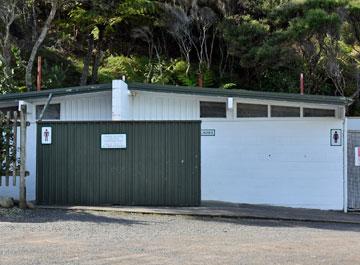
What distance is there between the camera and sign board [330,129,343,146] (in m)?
15.1

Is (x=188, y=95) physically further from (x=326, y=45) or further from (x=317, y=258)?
(x=326, y=45)

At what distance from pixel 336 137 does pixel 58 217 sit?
7.39 m

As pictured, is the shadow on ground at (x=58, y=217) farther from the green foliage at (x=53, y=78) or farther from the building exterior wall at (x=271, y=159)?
the green foliage at (x=53, y=78)

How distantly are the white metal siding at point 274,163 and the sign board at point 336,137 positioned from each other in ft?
0.27

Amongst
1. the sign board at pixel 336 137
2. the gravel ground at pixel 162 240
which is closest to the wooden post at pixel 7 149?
the gravel ground at pixel 162 240

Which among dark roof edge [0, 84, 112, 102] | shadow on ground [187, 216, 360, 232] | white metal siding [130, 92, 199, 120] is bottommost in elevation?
shadow on ground [187, 216, 360, 232]

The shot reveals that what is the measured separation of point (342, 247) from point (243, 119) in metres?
6.44

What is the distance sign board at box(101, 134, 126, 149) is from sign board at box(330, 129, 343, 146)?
5390 millimetres

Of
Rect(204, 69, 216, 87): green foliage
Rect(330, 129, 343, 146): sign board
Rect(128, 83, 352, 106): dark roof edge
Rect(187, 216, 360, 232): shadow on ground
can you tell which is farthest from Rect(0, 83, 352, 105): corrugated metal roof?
Rect(204, 69, 216, 87): green foliage

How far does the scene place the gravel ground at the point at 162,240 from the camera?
8305 millimetres

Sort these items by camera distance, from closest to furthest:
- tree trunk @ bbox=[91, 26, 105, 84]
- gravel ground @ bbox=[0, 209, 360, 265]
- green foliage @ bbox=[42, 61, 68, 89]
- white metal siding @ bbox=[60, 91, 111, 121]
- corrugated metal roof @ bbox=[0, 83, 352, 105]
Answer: gravel ground @ bbox=[0, 209, 360, 265] → corrugated metal roof @ bbox=[0, 83, 352, 105] → white metal siding @ bbox=[60, 91, 111, 121] → green foliage @ bbox=[42, 61, 68, 89] → tree trunk @ bbox=[91, 26, 105, 84]

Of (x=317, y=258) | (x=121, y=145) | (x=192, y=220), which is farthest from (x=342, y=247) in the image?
(x=121, y=145)

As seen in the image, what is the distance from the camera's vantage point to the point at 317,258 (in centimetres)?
854

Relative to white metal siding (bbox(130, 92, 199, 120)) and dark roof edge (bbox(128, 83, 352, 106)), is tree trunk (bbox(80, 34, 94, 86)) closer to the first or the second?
white metal siding (bbox(130, 92, 199, 120))
